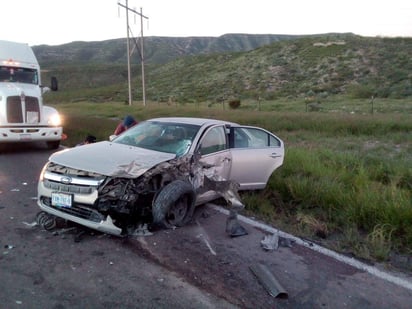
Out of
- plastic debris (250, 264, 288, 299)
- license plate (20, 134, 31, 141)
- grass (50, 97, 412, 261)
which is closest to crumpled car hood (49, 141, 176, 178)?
plastic debris (250, 264, 288, 299)

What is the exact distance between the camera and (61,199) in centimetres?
497

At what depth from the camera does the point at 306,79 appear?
139 ft

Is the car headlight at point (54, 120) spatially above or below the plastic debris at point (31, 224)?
above

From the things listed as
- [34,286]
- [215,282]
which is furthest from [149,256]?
[34,286]

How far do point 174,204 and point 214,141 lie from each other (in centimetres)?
143

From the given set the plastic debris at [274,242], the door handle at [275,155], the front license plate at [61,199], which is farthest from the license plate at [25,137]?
the plastic debris at [274,242]

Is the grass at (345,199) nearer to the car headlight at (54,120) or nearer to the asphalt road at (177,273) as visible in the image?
the asphalt road at (177,273)

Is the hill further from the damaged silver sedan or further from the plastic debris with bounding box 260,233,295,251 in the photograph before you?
the plastic debris with bounding box 260,233,295,251

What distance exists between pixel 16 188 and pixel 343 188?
210 inches

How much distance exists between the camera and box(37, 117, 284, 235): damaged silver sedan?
4824 mm

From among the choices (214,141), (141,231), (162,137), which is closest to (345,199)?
(214,141)

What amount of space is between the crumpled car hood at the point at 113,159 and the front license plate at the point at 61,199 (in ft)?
1.11

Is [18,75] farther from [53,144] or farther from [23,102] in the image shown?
[53,144]

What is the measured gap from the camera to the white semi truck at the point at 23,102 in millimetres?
11188
